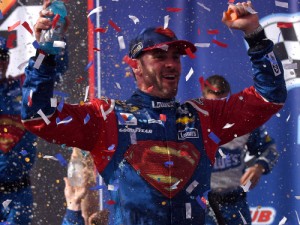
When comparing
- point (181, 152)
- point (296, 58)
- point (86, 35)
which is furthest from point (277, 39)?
point (181, 152)

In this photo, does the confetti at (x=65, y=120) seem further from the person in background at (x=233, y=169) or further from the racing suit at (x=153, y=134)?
the person in background at (x=233, y=169)

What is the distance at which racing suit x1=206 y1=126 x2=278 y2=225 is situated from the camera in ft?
18.0

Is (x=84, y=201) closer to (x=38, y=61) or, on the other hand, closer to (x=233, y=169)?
(x=233, y=169)

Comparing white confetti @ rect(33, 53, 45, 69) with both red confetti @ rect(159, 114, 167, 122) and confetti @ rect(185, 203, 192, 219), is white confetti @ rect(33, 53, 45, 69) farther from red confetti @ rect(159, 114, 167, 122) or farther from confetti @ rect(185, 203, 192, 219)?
confetti @ rect(185, 203, 192, 219)

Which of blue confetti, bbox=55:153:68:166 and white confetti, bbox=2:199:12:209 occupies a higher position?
blue confetti, bbox=55:153:68:166

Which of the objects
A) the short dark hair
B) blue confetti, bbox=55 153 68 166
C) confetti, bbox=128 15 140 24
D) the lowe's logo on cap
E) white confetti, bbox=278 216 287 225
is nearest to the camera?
the lowe's logo on cap

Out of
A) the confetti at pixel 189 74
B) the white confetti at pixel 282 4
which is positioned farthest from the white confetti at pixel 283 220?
the white confetti at pixel 282 4

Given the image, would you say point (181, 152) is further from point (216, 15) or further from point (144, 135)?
point (216, 15)

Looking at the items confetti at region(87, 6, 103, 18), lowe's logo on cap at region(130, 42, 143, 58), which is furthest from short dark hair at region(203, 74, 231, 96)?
lowe's logo on cap at region(130, 42, 143, 58)

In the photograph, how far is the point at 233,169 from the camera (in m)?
5.60

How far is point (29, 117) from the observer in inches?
A: 128

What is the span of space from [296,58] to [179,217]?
110 inches

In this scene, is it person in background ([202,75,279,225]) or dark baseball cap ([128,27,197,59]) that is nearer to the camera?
dark baseball cap ([128,27,197,59])

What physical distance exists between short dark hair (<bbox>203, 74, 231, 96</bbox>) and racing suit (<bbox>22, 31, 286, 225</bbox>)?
1.65 m
